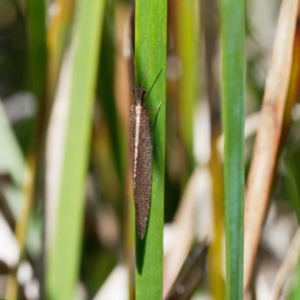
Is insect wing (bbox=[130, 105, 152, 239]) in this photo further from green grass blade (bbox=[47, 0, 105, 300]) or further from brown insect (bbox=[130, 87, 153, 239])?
green grass blade (bbox=[47, 0, 105, 300])

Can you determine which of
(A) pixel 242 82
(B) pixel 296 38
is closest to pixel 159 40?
(A) pixel 242 82

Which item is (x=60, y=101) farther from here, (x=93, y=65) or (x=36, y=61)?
(x=93, y=65)

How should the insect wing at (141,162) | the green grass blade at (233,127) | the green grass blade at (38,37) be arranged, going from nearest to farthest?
1. the green grass blade at (233,127)
2. the insect wing at (141,162)
3. the green grass blade at (38,37)

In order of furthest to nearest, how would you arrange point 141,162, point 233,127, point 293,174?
point 293,174 < point 141,162 < point 233,127

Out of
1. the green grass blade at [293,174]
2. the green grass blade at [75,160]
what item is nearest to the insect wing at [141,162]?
the green grass blade at [75,160]

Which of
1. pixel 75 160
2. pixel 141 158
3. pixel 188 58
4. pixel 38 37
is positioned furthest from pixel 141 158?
pixel 38 37

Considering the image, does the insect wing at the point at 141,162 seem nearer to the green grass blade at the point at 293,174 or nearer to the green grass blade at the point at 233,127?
the green grass blade at the point at 233,127

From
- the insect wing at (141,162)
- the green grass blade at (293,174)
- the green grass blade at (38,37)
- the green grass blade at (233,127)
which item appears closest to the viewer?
the green grass blade at (233,127)

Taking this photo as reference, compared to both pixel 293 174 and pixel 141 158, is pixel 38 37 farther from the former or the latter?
pixel 293 174
